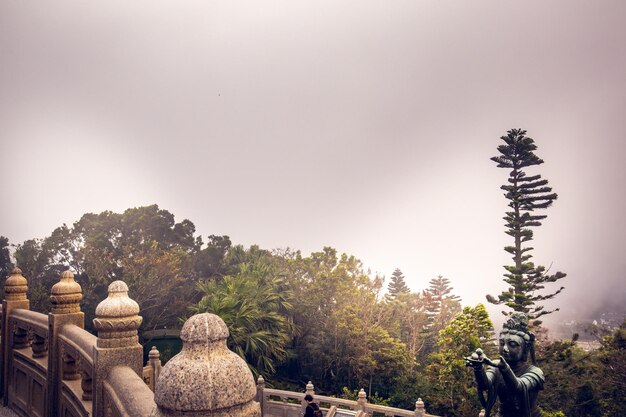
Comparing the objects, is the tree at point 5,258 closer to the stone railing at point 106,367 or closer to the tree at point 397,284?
the stone railing at point 106,367

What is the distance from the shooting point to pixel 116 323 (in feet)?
14.7

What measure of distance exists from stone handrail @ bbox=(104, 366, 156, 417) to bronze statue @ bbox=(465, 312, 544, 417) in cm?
335

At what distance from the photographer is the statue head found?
5.31 metres

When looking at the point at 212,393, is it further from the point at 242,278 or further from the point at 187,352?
the point at 242,278

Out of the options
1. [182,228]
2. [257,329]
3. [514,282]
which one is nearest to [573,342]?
[514,282]

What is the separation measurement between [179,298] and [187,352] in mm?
34009

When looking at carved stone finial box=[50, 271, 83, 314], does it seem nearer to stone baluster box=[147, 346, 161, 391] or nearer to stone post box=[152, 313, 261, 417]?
stone post box=[152, 313, 261, 417]

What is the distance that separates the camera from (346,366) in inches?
1090

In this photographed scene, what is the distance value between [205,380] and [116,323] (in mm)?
2915

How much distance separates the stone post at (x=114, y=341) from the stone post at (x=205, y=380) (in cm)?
260

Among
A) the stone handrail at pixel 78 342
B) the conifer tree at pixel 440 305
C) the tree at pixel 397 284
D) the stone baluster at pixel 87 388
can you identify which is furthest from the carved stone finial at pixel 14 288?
the tree at pixel 397 284

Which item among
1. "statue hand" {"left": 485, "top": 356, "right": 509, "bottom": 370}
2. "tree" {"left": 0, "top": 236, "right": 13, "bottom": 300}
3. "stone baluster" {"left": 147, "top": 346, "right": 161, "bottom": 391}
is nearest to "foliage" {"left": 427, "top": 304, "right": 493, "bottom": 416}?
"stone baluster" {"left": 147, "top": 346, "right": 161, "bottom": 391}

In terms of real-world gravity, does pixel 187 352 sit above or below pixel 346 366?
above

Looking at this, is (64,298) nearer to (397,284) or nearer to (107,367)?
(107,367)
